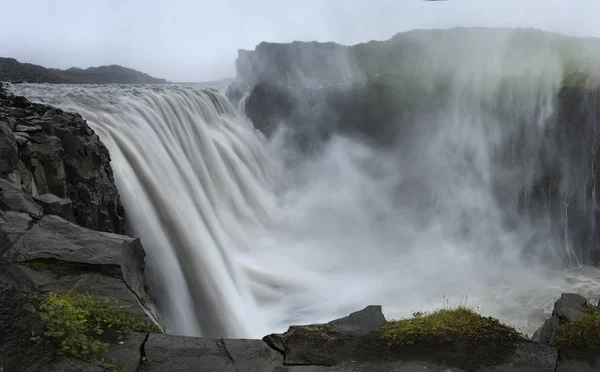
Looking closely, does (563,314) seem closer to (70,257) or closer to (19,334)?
(19,334)

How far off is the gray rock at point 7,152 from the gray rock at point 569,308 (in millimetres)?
8740

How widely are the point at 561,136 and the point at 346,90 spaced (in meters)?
12.8

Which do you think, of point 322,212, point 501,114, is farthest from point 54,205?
point 501,114

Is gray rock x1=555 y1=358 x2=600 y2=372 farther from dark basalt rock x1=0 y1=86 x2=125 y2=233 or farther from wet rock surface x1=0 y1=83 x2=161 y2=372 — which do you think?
dark basalt rock x1=0 y1=86 x2=125 y2=233

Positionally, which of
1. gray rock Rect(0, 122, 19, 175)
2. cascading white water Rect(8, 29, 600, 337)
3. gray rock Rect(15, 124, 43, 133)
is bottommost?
cascading white water Rect(8, 29, 600, 337)

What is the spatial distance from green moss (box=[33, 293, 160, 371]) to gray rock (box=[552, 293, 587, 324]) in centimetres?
537

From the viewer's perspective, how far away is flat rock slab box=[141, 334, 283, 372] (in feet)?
16.8

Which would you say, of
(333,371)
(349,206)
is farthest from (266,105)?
(333,371)

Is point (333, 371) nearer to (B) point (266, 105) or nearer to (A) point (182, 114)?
(A) point (182, 114)

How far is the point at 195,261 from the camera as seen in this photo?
1268 centimetres

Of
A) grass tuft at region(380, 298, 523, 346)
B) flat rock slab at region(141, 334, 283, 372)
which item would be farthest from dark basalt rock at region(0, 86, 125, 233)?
grass tuft at region(380, 298, 523, 346)

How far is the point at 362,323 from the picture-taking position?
651cm

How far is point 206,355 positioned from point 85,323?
1367mm

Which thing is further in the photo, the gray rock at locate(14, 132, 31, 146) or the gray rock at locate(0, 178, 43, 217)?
the gray rock at locate(14, 132, 31, 146)
